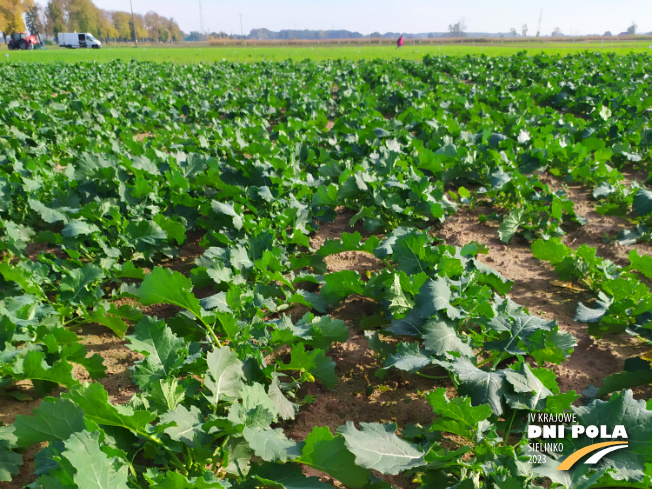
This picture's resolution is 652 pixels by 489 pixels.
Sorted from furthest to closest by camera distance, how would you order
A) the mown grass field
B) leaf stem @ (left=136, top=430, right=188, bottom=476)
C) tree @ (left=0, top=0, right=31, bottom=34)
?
tree @ (left=0, top=0, right=31, bottom=34)
the mown grass field
leaf stem @ (left=136, top=430, right=188, bottom=476)

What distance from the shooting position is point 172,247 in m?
4.40

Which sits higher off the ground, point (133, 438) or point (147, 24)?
point (147, 24)

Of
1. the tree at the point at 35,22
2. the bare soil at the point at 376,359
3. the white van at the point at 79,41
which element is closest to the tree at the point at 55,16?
the tree at the point at 35,22

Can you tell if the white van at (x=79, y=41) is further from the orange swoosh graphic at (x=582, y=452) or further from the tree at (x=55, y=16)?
the orange swoosh graphic at (x=582, y=452)

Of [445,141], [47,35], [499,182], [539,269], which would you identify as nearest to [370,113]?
[445,141]

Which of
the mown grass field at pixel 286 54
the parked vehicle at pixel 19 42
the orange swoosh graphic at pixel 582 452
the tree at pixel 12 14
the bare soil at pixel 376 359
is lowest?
the bare soil at pixel 376 359

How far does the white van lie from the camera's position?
→ 199 feet

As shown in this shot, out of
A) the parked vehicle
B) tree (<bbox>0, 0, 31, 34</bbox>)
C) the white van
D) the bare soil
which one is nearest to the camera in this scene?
the bare soil

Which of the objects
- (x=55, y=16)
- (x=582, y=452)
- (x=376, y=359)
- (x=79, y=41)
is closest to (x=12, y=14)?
(x=79, y=41)

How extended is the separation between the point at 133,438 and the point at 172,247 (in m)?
2.58

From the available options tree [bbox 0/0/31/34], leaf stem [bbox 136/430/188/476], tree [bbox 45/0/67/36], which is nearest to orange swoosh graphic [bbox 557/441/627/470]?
leaf stem [bbox 136/430/188/476]

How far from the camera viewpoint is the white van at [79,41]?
60625 millimetres

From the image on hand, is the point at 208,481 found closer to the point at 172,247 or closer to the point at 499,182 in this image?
the point at 172,247

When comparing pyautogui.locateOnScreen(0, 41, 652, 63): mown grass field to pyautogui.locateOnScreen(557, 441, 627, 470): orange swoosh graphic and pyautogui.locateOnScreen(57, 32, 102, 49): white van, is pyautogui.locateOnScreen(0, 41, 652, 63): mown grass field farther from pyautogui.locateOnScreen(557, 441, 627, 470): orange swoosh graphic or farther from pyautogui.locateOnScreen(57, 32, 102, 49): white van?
pyautogui.locateOnScreen(557, 441, 627, 470): orange swoosh graphic
